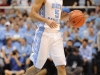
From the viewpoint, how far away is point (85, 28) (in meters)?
11.9

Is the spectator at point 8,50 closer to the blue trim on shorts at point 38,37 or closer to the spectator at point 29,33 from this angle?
the spectator at point 29,33

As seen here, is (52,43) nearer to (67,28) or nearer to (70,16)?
(70,16)

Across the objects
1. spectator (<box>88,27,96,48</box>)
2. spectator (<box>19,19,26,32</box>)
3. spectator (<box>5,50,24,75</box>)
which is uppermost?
spectator (<box>19,19,26,32</box>)

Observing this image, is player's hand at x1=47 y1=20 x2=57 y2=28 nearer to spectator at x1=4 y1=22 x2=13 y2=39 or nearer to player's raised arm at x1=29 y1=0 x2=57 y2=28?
player's raised arm at x1=29 y1=0 x2=57 y2=28

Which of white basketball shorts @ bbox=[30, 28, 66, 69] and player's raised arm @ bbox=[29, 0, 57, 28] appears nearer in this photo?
player's raised arm @ bbox=[29, 0, 57, 28]

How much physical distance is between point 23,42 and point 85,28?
2769mm

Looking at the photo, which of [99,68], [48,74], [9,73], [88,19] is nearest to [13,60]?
[9,73]

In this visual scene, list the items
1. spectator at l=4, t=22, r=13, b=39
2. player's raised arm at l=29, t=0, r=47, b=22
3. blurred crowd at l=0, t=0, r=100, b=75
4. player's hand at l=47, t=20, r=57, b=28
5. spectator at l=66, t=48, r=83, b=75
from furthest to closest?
spectator at l=4, t=22, r=13, b=39, blurred crowd at l=0, t=0, r=100, b=75, spectator at l=66, t=48, r=83, b=75, player's raised arm at l=29, t=0, r=47, b=22, player's hand at l=47, t=20, r=57, b=28

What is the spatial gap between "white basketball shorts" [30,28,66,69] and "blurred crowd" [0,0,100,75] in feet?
13.1

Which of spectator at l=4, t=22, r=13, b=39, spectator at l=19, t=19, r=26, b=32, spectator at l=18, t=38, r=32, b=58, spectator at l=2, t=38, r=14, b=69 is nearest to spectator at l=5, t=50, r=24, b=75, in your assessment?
spectator at l=2, t=38, r=14, b=69

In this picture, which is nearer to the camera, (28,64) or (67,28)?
(28,64)

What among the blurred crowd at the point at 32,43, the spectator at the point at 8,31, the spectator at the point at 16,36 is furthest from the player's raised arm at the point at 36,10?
the spectator at the point at 8,31

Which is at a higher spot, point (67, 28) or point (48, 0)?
point (48, 0)

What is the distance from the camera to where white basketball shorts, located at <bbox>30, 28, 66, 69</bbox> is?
5.38 metres
